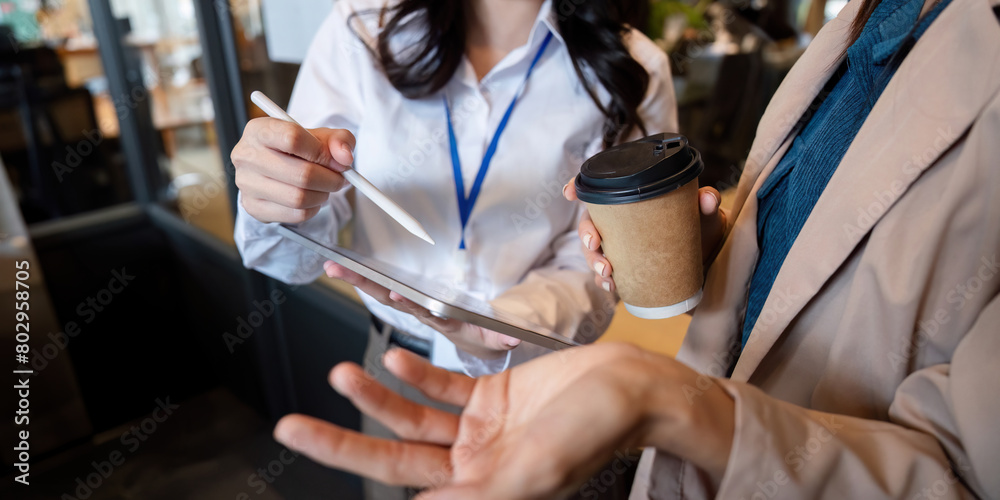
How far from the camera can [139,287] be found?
2.69 m

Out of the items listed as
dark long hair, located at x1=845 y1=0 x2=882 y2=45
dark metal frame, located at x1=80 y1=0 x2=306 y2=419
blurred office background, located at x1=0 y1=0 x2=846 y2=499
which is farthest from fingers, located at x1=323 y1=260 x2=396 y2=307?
dark metal frame, located at x1=80 y1=0 x2=306 y2=419

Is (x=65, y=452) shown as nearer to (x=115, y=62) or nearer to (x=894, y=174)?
(x=115, y=62)

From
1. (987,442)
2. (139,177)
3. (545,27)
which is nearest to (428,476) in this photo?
(987,442)

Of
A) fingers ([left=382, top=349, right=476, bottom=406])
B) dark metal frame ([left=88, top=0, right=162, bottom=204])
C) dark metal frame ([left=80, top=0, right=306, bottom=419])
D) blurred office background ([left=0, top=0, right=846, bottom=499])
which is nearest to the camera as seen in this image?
fingers ([left=382, top=349, right=476, bottom=406])

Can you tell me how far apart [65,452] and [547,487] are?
2.89 m

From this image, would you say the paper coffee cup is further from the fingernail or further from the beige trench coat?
the beige trench coat

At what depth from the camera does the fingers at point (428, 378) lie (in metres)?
0.54

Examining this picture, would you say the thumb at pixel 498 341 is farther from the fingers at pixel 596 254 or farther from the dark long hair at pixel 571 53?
the dark long hair at pixel 571 53

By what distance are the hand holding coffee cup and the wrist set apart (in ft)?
0.74

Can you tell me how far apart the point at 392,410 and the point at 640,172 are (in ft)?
1.26

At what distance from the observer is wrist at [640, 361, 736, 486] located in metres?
0.48

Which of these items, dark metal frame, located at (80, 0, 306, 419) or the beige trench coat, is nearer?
the beige trench coat

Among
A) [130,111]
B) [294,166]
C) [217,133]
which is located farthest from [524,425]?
[130,111]

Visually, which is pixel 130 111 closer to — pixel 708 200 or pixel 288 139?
pixel 288 139
